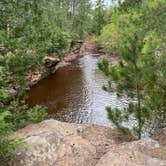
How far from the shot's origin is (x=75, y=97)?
26141 millimetres

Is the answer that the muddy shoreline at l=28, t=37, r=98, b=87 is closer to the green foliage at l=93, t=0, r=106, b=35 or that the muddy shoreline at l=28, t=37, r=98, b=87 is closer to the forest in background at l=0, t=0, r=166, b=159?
the green foliage at l=93, t=0, r=106, b=35

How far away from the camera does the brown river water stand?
22.3 m

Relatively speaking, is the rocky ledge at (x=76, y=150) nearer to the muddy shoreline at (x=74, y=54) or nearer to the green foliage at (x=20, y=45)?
the green foliage at (x=20, y=45)

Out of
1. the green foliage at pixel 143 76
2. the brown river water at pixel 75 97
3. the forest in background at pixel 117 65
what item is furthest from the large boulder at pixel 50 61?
the green foliage at pixel 143 76

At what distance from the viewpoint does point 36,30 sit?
13.6 m

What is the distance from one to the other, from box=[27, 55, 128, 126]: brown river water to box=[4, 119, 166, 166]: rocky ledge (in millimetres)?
7898

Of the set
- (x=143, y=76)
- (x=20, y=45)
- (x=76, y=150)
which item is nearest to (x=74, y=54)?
(x=20, y=45)

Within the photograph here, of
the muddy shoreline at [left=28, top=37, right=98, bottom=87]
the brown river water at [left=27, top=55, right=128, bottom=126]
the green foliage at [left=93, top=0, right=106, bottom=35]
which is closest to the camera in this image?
the brown river water at [left=27, top=55, right=128, bottom=126]

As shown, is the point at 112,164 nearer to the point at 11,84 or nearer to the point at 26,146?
the point at 26,146

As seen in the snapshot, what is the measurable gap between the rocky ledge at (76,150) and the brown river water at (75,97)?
25.9 ft

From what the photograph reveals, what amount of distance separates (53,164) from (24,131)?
5.85ft

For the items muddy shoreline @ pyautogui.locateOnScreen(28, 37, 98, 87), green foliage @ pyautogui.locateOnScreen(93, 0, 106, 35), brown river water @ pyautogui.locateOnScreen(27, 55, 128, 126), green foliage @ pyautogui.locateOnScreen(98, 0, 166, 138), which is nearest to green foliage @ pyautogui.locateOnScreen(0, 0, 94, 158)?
green foliage @ pyautogui.locateOnScreen(98, 0, 166, 138)

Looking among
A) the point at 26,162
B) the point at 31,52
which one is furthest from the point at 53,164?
the point at 31,52

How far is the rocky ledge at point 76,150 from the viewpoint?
8.78 m
